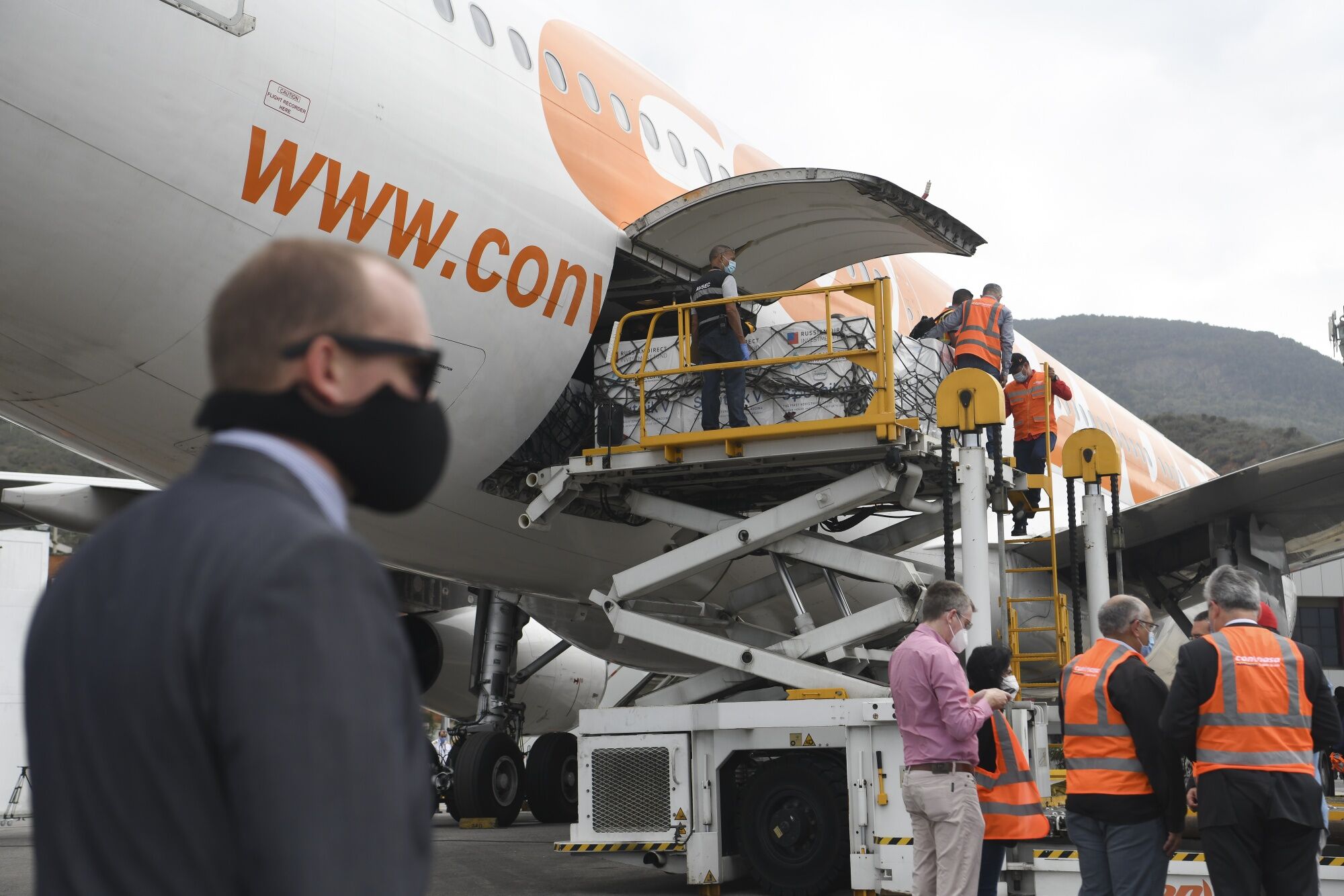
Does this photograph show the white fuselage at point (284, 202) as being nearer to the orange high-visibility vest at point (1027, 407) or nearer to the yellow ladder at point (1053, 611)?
the yellow ladder at point (1053, 611)

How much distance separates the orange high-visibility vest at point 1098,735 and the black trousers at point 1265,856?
326 mm

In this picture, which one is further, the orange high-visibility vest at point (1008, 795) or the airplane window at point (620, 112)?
the airplane window at point (620, 112)

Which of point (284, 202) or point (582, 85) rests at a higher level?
point (582, 85)

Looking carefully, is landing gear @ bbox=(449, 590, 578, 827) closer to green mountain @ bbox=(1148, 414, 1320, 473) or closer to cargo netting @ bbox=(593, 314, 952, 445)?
cargo netting @ bbox=(593, 314, 952, 445)

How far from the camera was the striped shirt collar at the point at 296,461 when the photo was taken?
1394mm

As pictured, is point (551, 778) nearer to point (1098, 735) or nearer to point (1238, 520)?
point (1238, 520)

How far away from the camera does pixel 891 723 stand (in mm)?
7016

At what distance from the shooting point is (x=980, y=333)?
9172mm

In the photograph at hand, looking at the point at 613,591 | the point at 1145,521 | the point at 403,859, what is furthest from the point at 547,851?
the point at 403,859

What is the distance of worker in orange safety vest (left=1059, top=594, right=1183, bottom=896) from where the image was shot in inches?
191

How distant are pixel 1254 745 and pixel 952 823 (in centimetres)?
118

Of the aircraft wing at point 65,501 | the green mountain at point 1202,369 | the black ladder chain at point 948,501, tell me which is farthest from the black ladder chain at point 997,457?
the green mountain at point 1202,369

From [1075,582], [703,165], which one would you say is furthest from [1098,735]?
[703,165]

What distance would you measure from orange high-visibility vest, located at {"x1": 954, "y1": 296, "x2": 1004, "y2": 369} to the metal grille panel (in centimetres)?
359
